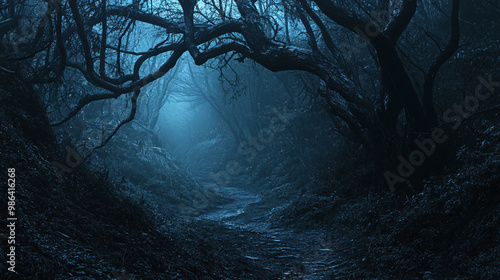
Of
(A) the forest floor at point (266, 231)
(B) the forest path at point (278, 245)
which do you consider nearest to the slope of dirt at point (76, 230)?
(A) the forest floor at point (266, 231)

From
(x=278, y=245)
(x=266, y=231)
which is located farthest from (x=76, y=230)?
(x=266, y=231)

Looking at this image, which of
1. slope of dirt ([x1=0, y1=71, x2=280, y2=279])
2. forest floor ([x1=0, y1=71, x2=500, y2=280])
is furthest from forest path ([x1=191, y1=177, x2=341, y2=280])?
slope of dirt ([x1=0, y1=71, x2=280, y2=279])

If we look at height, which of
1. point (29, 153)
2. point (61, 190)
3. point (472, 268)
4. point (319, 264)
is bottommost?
point (472, 268)

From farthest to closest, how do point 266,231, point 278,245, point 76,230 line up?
point 266,231 → point 278,245 → point 76,230

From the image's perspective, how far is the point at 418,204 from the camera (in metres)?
6.86

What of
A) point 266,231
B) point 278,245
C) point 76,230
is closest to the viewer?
point 76,230

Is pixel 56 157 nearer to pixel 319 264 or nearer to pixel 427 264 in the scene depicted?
pixel 319 264

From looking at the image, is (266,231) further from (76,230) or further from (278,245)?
(76,230)

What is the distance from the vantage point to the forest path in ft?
21.6

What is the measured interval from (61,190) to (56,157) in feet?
6.24

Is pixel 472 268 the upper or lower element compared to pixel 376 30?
lower

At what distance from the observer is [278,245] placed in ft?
27.9

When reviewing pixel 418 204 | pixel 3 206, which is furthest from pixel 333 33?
pixel 3 206

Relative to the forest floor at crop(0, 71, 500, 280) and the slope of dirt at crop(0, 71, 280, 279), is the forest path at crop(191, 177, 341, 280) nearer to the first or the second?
the forest floor at crop(0, 71, 500, 280)
